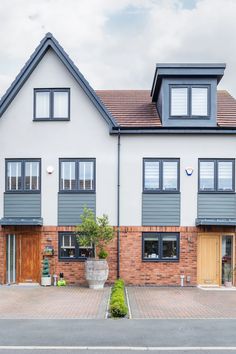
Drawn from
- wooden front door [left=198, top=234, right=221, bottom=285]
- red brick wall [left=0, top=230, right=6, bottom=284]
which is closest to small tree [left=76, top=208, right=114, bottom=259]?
red brick wall [left=0, top=230, right=6, bottom=284]

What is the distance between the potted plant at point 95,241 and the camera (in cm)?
1955

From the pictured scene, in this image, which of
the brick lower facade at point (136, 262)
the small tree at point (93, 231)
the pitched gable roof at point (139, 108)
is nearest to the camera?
the small tree at point (93, 231)

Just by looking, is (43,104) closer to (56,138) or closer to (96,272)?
(56,138)

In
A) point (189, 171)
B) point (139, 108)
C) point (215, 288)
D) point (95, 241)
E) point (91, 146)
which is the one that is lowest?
point (215, 288)

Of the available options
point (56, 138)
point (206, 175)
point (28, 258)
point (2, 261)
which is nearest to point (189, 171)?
point (206, 175)

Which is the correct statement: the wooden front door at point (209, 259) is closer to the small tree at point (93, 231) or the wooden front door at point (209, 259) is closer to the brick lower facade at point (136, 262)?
the brick lower facade at point (136, 262)

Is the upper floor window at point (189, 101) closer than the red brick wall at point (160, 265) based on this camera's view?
No

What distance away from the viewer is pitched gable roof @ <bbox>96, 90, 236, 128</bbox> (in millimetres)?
21703

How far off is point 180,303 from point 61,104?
10.4 m

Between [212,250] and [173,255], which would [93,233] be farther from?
[212,250]

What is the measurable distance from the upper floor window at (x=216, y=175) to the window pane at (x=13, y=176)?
8347 millimetres

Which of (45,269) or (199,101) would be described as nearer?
(45,269)

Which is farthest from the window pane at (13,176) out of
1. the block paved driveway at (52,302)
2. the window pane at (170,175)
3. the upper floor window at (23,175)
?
the window pane at (170,175)

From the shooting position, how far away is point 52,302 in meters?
16.5
